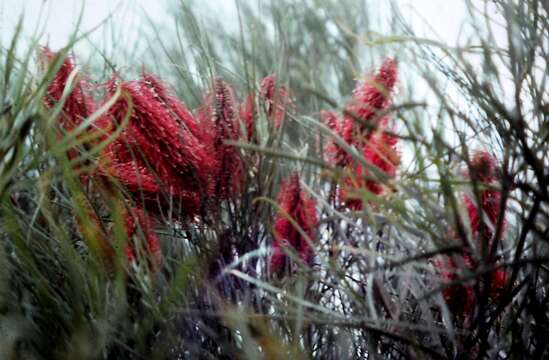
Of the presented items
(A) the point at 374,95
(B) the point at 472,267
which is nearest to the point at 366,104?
(A) the point at 374,95

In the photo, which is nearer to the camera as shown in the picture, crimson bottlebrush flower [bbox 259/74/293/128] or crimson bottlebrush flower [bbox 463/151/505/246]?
crimson bottlebrush flower [bbox 463/151/505/246]

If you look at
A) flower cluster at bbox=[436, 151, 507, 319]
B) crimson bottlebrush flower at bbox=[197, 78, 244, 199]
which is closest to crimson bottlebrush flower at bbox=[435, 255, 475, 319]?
flower cluster at bbox=[436, 151, 507, 319]

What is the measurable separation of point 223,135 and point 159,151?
0.04 metres

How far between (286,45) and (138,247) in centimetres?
17

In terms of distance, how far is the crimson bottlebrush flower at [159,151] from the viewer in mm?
388

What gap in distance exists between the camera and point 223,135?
1.37 ft

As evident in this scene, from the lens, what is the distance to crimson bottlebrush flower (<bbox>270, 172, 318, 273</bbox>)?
389 mm

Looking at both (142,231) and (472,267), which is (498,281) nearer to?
(472,267)

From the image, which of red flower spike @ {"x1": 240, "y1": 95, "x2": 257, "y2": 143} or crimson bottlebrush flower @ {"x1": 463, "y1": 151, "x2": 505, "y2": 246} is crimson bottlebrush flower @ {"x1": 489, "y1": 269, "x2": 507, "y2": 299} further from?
red flower spike @ {"x1": 240, "y1": 95, "x2": 257, "y2": 143}

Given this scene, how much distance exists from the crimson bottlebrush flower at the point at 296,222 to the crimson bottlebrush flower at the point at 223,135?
0.12 feet

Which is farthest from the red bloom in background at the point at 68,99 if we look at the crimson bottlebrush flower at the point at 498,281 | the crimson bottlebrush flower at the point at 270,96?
the crimson bottlebrush flower at the point at 498,281

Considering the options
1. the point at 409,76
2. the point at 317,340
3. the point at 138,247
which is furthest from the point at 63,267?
the point at 409,76

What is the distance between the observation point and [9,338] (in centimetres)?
33

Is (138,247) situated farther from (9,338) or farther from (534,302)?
(534,302)
